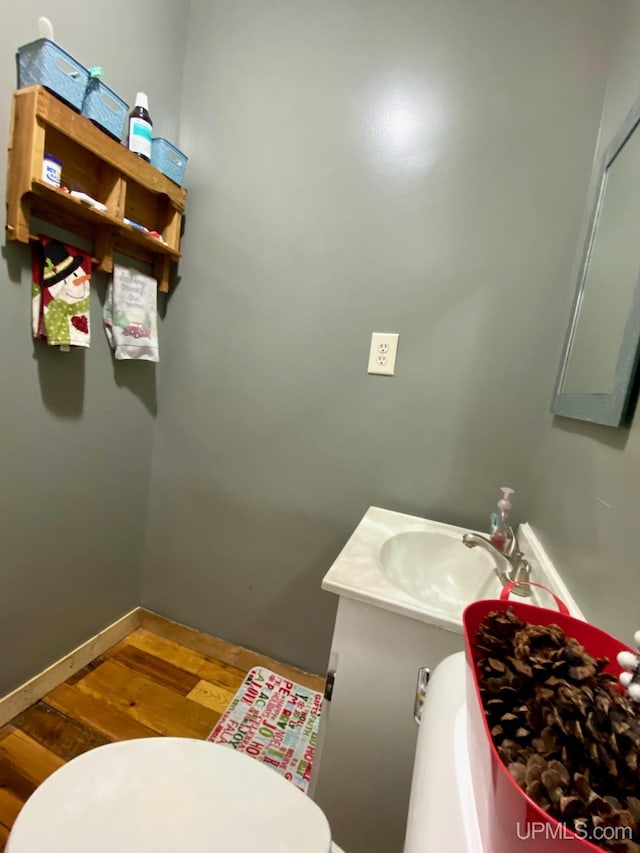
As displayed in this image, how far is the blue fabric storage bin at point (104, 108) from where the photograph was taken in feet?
3.40

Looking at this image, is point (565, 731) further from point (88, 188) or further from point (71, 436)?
point (88, 188)

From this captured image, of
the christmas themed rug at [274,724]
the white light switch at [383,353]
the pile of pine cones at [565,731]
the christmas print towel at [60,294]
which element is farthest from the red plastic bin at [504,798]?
the christmas print towel at [60,294]

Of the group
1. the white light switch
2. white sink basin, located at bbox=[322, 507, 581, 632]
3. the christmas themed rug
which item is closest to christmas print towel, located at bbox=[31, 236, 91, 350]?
the white light switch

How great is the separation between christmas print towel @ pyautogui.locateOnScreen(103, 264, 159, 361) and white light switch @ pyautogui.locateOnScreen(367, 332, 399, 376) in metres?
0.81

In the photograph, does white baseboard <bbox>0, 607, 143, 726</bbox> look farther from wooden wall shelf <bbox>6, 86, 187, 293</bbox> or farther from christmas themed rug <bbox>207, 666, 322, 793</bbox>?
wooden wall shelf <bbox>6, 86, 187, 293</bbox>

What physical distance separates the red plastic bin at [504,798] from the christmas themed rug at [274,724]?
112cm

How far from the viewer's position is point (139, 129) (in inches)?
47.2

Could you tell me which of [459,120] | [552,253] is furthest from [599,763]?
[459,120]

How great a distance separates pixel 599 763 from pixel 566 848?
0.06 m

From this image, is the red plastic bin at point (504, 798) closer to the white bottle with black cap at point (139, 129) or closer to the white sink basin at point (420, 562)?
the white sink basin at point (420, 562)

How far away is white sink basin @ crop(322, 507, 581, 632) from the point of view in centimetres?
86

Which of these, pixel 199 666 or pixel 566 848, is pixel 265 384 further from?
pixel 566 848

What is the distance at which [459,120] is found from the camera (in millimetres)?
1163

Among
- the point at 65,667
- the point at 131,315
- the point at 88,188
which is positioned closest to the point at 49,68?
the point at 88,188
